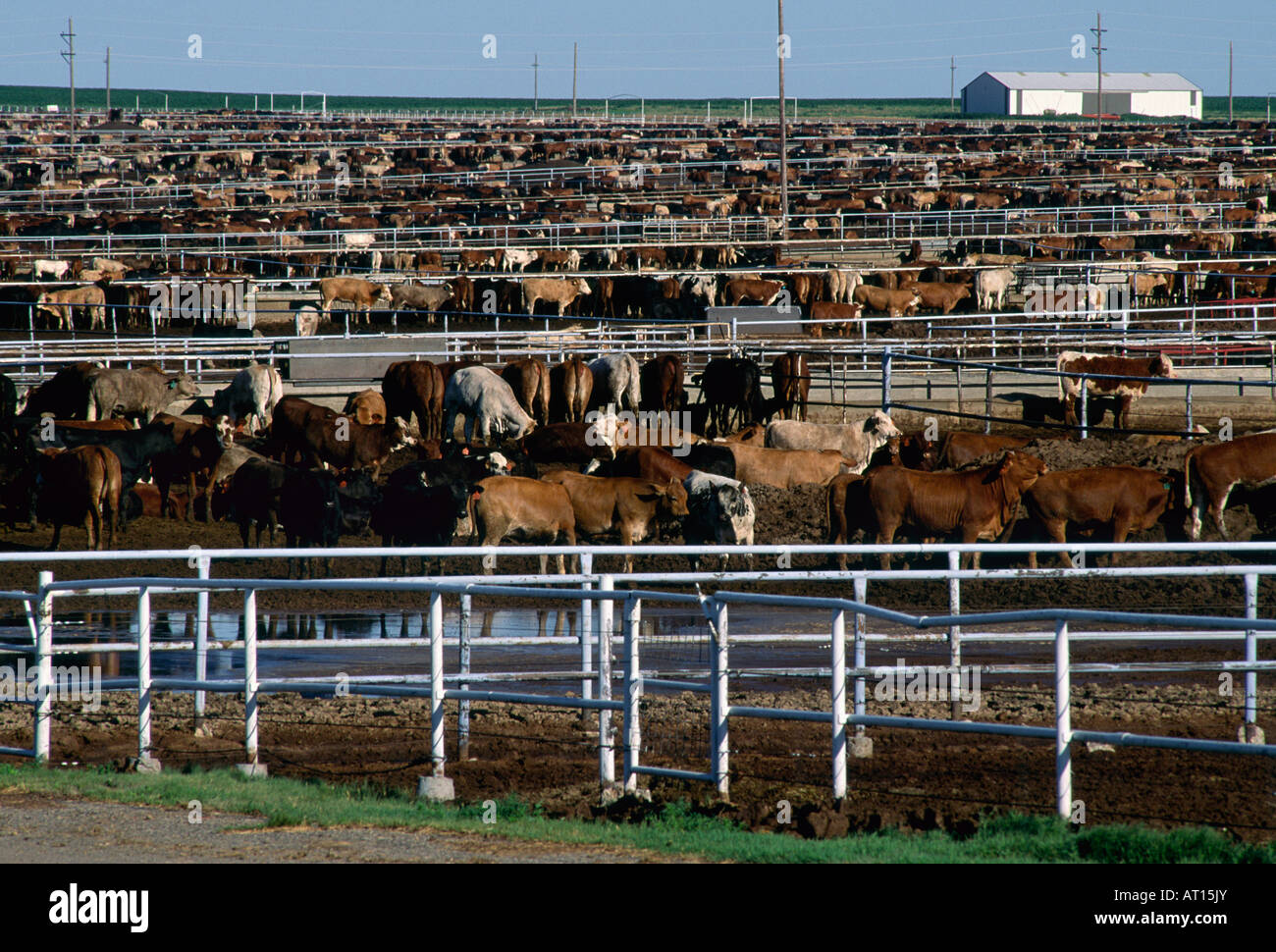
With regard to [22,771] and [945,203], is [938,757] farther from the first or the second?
[945,203]

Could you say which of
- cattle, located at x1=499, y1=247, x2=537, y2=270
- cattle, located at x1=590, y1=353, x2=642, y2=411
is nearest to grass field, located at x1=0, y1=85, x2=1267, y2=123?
cattle, located at x1=499, y1=247, x2=537, y2=270

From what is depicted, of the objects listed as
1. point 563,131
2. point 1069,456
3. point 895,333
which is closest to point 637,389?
point 1069,456

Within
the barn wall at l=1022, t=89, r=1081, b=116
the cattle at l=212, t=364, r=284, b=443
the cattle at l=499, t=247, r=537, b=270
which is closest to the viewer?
the cattle at l=212, t=364, r=284, b=443

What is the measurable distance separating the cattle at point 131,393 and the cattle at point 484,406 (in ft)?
15.4

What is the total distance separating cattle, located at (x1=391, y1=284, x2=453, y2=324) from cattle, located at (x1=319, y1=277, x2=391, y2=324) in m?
0.76

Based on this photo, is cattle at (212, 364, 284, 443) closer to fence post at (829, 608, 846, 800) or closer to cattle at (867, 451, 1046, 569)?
cattle at (867, 451, 1046, 569)

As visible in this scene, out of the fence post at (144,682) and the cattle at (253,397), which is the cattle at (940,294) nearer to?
the cattle at (253,397)

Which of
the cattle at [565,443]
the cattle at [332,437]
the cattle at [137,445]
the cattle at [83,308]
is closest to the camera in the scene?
the cattle at [137,445]

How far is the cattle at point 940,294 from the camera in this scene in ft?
121

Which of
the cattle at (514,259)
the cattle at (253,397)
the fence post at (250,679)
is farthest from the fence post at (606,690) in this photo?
the cattle at (514,259)

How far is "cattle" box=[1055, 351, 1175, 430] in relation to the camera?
76.8 feet

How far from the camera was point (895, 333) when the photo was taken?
32969mm

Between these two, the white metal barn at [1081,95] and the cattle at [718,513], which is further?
the white metal barn at [1081,95]

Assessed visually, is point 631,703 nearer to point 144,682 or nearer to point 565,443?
point 144,682
